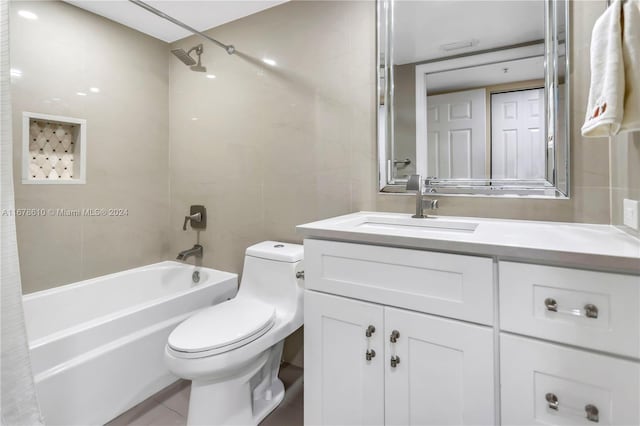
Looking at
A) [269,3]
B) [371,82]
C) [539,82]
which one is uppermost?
[269,3]

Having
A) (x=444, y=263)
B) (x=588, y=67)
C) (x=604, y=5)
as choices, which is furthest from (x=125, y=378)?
(x=604, y=5)

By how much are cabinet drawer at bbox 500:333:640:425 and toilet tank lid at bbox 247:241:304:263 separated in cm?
103

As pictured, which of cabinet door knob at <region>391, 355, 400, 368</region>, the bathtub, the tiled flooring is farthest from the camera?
the tiled flooring

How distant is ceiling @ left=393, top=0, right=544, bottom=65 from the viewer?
1.35 metres

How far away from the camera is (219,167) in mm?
2281

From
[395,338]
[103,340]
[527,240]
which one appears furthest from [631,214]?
[103,340]

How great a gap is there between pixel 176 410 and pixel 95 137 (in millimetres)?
1765

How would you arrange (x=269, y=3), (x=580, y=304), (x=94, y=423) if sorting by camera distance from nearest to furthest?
(x=580, y=304), (x=94, y=423), (x=269, y=3)

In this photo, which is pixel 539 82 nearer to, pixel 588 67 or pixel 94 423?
pixel 588 67

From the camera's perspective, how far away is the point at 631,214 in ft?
3.25

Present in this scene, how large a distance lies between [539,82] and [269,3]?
1591 mm

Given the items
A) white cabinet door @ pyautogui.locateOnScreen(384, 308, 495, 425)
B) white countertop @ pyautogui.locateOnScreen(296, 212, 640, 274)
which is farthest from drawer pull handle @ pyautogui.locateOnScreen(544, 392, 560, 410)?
white countertop @ pyautogui.locateOnScreen(296, 212, 640, 274)

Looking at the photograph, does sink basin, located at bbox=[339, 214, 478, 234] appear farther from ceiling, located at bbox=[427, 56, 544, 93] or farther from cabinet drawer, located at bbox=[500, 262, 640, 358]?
ceiling, located at bbox=[427, 56, 544, 93]

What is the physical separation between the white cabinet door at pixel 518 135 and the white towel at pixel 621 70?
45cm
